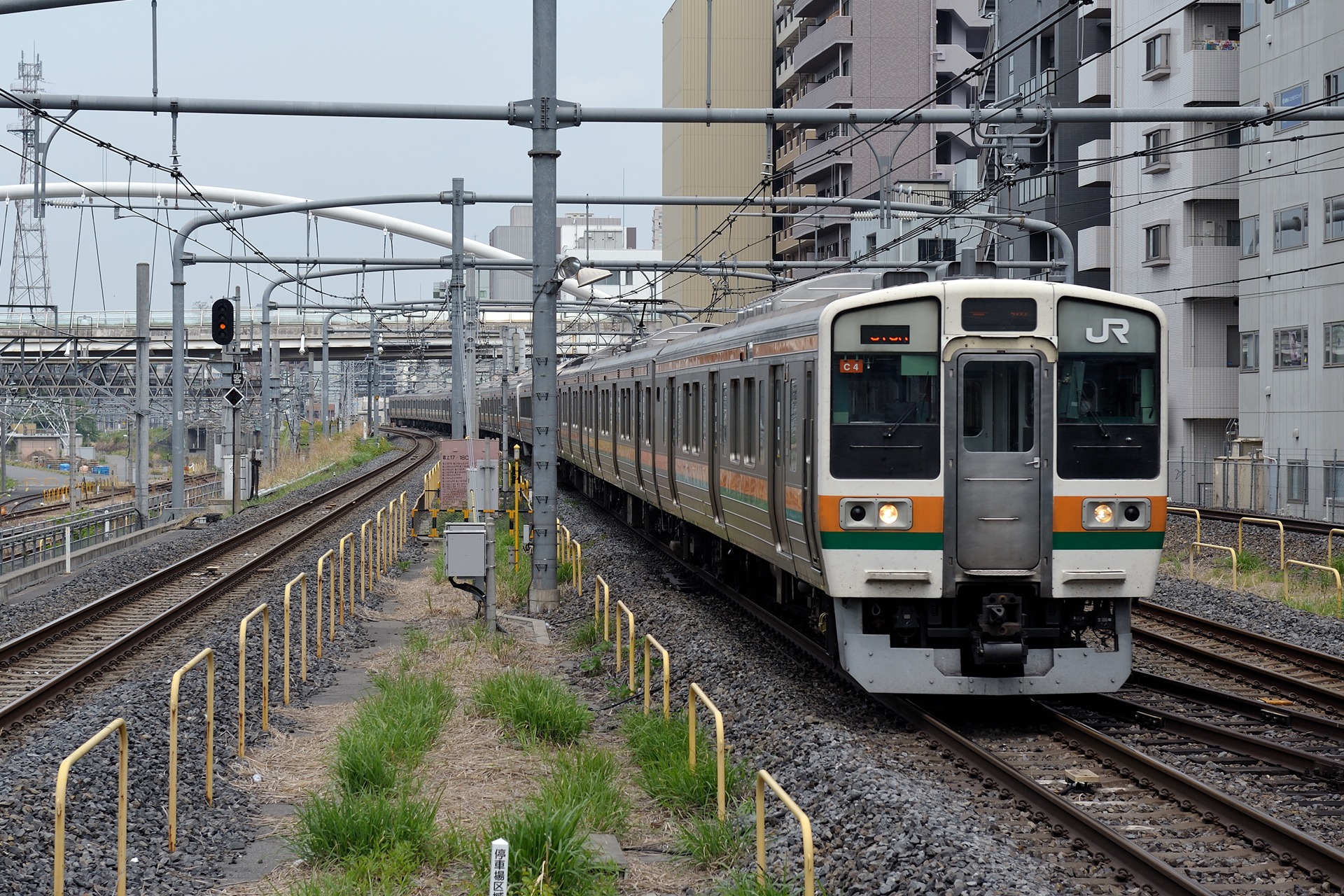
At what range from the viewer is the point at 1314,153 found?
1204 inches

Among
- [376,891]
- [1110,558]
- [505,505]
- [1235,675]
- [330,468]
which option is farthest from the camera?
[330,468]

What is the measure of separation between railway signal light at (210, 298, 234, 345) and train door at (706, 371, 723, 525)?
13959mm

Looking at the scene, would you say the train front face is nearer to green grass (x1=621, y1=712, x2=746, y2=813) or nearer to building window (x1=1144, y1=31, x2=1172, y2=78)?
green grass (x1=621, y1=712, x2=746, y2=813)

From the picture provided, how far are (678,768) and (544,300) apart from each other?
821 centimetres

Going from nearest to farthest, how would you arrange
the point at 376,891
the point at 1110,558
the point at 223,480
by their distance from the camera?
the point at 376,891, the point at 1110,558, the point at 223,480

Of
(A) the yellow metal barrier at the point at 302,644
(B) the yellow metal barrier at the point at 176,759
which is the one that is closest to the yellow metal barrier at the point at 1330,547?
(A) the yellow metal barrier at the point at 302,644

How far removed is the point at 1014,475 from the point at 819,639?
3424 millimetres

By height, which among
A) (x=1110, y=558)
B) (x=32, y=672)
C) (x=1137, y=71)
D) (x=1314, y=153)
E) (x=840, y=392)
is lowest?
(x=32, y=672)

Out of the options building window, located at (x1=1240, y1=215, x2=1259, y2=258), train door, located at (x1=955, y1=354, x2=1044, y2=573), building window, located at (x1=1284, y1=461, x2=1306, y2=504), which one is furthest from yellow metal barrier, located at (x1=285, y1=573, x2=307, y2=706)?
building window, located at (x1=1240, y1=215, x2=1259, y2=258)

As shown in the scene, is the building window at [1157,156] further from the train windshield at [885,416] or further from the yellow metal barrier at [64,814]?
the yellow metal barrier at [64,814]

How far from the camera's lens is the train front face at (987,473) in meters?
9.77

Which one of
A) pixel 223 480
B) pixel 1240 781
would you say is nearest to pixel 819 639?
pixel 1240 781

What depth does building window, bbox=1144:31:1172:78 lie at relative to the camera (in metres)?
36.5

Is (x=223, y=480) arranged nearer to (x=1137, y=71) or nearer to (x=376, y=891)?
(x=1137, y=71)
